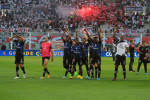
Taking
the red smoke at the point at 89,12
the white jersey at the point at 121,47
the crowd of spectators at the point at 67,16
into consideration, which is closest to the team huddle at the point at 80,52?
the white jersey at the point at 121,47

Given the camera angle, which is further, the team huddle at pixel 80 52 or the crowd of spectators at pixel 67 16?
the crowd of spectators at pixel 67 16

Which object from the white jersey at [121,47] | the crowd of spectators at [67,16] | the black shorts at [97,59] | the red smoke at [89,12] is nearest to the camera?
the white jersey at [121,47]

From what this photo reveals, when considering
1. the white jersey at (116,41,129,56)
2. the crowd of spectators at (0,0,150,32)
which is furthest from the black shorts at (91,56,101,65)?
the crowd of spectators at (0,0,150,32)

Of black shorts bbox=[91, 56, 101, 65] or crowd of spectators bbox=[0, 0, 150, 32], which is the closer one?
black shorts bbox=[91, 56, 101, 65]

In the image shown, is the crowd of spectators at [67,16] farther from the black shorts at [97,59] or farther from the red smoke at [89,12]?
the black shorts at [97,59]

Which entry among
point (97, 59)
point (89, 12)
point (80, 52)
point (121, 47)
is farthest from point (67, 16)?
point (121, 47)

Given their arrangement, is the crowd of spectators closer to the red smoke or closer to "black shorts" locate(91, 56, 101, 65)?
the red smoke

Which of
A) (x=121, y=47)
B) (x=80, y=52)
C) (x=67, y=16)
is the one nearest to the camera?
(x=121, y=47)

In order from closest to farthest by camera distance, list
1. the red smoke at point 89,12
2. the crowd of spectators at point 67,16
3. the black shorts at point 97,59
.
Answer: the black shorts at point 97,59 → the crowd of spectators at point 67,16 → the red smoke at point 89,12

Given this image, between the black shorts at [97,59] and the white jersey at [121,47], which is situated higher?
the white jersey at [121,47]

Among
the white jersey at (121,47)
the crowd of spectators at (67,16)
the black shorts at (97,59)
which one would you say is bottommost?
the black shorts at (97,59)

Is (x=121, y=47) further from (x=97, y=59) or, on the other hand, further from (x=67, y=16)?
(x=67, y=16)

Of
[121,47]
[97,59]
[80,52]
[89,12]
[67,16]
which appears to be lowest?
[97,59]

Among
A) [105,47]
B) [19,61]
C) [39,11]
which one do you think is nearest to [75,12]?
[39,11]
